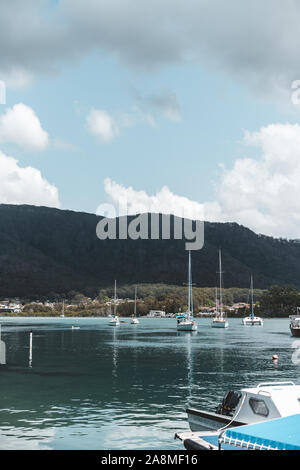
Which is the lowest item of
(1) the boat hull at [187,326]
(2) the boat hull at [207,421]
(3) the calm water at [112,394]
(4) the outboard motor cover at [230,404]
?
(1) the boat hull at [187,326]

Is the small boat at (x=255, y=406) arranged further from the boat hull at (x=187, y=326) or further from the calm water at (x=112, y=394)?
the boat hull at (x=187, y=326)

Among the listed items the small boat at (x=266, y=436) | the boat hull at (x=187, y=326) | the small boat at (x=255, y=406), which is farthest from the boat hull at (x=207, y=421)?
the boat hull at (x=187, y=326)

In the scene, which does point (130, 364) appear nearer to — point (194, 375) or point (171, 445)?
point (194, 375)

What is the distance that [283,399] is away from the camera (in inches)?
965

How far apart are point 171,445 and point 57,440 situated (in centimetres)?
717

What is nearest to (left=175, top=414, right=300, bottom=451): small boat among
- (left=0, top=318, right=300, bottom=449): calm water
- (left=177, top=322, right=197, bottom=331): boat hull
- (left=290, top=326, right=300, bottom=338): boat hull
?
(left=0, top=318, right=300, bottom=449): calm water

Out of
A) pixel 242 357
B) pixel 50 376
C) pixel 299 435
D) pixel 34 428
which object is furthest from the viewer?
pixel 242 357

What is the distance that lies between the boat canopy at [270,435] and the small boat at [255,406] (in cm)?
317

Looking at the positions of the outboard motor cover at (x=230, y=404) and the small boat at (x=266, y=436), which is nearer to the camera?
the small boat at (x=266, y=436)

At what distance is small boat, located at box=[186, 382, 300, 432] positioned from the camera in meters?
24.3

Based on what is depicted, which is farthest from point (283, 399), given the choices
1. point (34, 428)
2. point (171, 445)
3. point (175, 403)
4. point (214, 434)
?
point (175, 403)

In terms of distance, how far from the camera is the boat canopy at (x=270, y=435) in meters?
19.8

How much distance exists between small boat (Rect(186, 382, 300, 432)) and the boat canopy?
10.4ft

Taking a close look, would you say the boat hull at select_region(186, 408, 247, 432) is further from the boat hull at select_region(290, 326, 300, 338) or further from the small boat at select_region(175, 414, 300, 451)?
the boat hull at select_region(290, 326, 300, 338)
